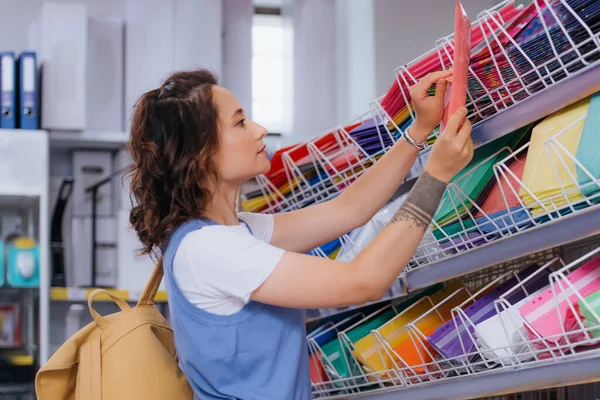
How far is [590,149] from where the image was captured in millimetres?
1393

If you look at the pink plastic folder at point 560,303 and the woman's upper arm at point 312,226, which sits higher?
the woman's upper arm at point 312,226

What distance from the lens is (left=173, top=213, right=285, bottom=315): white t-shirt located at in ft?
4.68

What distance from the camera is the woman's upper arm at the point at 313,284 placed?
1392 millimetres

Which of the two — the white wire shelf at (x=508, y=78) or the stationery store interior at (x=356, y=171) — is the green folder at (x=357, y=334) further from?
the white wire shelf at (x=508, y=78)

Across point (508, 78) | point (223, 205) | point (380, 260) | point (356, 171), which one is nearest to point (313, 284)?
point (380, 260)

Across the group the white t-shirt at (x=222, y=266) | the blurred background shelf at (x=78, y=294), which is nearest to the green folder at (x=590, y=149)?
the white t-shirt at (x=222, y=266)

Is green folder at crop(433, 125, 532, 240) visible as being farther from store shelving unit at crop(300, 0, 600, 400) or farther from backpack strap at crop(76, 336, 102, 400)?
backpack strap at crop(76, 336, 102, 400)

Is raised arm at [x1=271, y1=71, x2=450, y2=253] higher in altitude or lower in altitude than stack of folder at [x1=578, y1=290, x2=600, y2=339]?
higher

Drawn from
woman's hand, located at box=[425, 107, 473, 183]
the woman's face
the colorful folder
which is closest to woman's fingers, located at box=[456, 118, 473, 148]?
woman's hand, located at box=[425, 107, 473, 183]

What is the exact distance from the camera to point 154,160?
62.5 inches

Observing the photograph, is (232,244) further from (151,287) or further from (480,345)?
(480,345)

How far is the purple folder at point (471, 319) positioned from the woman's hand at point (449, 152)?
1.37 feet

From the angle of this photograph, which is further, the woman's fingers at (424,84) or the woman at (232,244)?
the woman's fingers at (424,84)

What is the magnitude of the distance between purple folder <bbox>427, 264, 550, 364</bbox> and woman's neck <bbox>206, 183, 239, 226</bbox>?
49 cm
